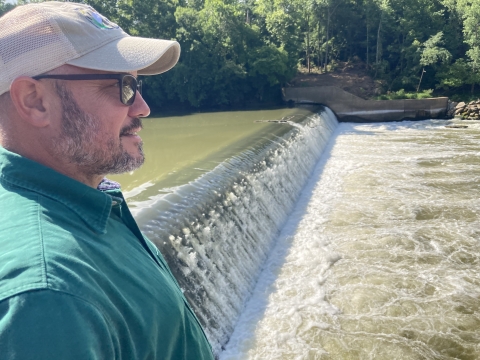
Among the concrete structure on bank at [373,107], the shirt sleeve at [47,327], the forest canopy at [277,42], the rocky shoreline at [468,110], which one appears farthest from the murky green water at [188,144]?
the rocky shoreline at [468,110]

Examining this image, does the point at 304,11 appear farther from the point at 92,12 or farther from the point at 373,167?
the point at 92,12

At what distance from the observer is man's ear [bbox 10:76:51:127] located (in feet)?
3.43

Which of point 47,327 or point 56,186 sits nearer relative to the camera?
point 47,327

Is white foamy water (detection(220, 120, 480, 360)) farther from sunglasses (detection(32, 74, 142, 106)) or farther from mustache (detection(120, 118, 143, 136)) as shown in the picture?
sunglasses (detection(32, 74, 142, 106))

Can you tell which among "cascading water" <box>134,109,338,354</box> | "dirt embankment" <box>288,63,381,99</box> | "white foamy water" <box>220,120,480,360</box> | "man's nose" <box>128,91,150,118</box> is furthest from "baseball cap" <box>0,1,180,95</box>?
"dirt embankment" <box>288,63,381,99</box>

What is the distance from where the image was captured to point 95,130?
1.19 m

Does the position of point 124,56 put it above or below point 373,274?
above

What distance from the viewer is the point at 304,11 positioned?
2456 cm

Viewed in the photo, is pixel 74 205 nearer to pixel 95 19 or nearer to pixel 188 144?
pixel 95 19

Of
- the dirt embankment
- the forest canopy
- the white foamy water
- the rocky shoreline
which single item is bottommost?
the rocky shoreline

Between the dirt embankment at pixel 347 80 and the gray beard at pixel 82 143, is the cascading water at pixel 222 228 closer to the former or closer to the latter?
the gray beard at pixel 82 143

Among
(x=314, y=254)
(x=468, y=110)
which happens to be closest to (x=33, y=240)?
(x=314, y=254)

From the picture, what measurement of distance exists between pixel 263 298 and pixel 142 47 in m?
4.55

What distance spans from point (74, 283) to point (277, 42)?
24.2m
